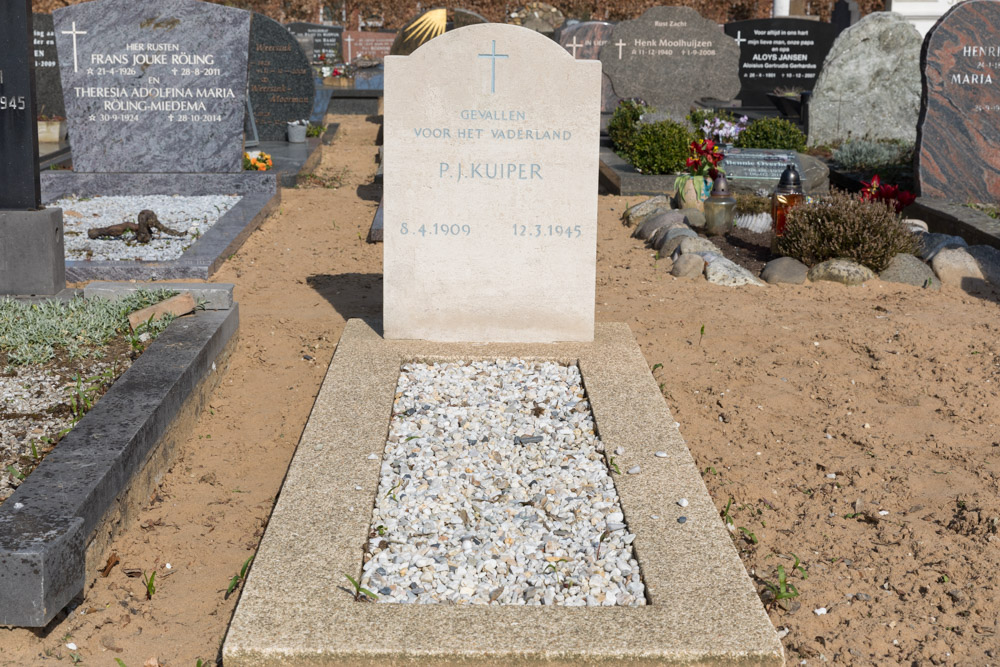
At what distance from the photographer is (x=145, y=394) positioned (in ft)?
12.8

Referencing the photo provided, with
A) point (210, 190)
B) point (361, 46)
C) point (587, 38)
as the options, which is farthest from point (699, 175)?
point (361, 46)

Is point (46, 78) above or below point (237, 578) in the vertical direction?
above

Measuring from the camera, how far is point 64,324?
15.5 ft

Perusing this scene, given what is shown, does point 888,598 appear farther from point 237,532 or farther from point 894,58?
point 894,58

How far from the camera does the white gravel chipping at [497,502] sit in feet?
9.56

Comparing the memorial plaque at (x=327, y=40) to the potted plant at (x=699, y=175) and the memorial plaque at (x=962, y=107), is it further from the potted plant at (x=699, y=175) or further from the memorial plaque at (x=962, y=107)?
the memorial plaque at (x=962, y=107)

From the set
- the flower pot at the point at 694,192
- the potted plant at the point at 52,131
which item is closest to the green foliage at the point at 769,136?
the flower pot at the point at 694,192

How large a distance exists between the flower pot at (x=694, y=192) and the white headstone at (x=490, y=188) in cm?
426

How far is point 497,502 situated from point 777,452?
4.38ft

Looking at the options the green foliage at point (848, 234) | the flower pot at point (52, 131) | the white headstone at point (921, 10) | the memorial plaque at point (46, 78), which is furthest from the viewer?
the white headstone at point (921, 10)

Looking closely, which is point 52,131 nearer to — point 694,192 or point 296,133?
point 296,133

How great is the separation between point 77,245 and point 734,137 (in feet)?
20.9

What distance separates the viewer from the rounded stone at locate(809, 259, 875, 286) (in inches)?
263

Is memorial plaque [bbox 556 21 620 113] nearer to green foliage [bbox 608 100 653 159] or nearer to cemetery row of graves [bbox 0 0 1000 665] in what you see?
green foliage [bbox 608 100 653 159]
